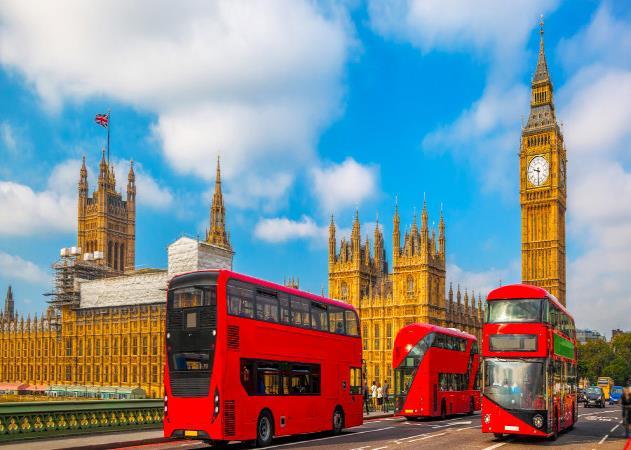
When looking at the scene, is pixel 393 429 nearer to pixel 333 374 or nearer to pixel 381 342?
pixel 333 374

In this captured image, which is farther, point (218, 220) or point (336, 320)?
point (218, 220)

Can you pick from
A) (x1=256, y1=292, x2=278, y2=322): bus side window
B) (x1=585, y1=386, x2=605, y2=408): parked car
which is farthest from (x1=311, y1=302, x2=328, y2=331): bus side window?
(x1=585, y1=386, x2=605, y2=408): parked car

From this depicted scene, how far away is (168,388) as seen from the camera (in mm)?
19234

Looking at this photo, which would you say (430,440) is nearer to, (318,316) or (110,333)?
(318,316)

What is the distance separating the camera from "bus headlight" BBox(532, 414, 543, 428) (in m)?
21.2

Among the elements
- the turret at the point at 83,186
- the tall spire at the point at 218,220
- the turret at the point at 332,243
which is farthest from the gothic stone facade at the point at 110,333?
the turret at the point at 83,186

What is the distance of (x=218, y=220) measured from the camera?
4717 inches

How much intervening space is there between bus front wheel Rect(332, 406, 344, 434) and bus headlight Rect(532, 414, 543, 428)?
21.6 ft

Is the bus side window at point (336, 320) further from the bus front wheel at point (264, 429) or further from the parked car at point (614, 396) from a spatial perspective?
the parked car at point (614, 396)

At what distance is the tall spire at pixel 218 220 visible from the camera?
117606 millimetres

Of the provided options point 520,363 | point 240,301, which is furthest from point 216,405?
point 520,363

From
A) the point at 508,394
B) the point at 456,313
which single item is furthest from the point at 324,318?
the point at 456,313

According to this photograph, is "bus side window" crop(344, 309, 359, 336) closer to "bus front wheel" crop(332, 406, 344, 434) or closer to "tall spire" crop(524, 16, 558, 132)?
"bus front wheel" crop(332, 406, 344, 434)

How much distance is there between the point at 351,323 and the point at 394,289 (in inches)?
2138
